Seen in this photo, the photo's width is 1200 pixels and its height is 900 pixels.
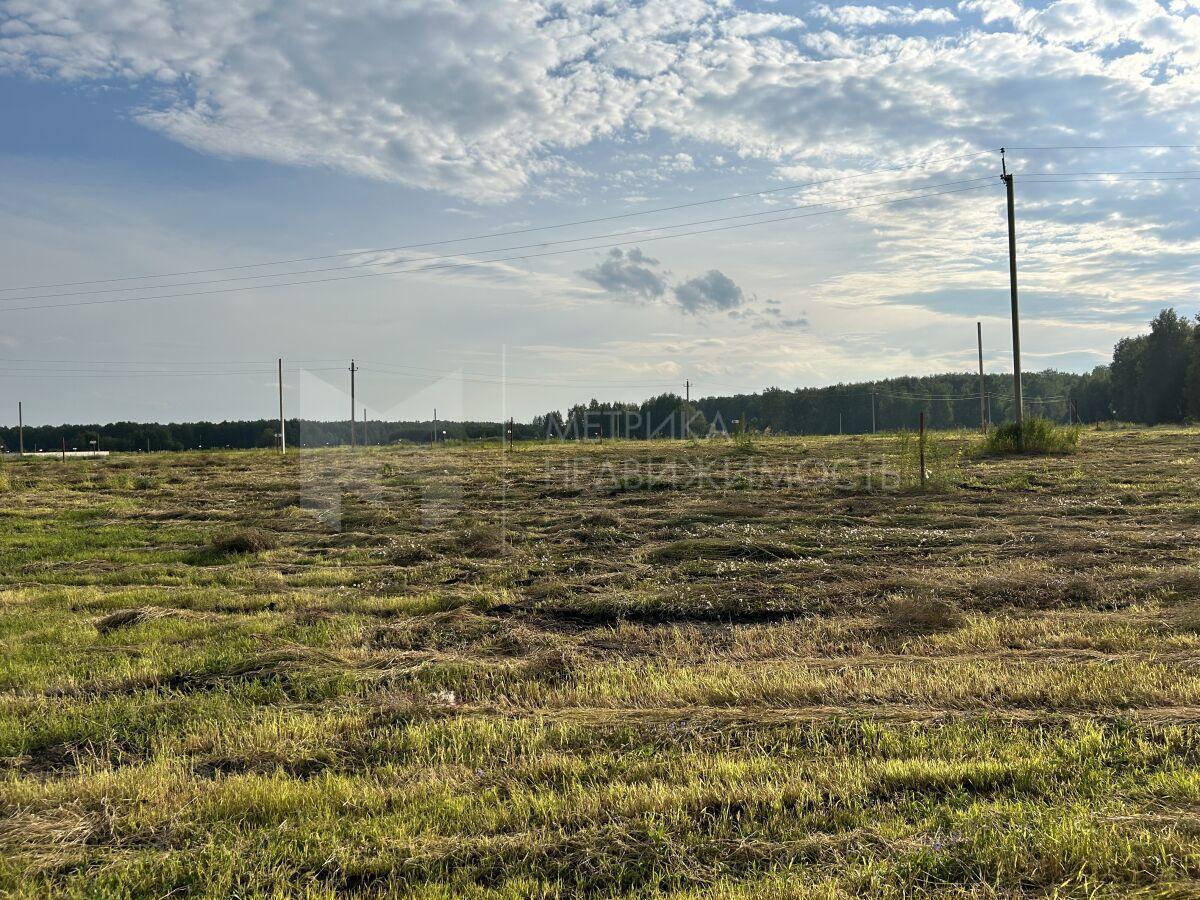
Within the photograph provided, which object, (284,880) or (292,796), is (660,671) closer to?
(292,796)

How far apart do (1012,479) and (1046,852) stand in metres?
20.4

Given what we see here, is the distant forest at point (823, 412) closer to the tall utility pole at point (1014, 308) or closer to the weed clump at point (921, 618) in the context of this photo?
the tall utility pole at point (1014, 308)

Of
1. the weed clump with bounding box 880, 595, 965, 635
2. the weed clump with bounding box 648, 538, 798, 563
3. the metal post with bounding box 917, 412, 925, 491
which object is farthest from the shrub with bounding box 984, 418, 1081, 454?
the weed clump with bounding box 880, 595, 965, 635

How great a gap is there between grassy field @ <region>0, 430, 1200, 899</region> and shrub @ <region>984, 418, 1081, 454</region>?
54.5 feet

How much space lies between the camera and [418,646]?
8.16 m

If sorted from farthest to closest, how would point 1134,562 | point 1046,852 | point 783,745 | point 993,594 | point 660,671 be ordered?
point 1134,562, point 993,594, point 660,671, point 783,745, point 1046,852

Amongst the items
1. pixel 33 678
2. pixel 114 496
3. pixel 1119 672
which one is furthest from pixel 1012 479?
pixel 114 496

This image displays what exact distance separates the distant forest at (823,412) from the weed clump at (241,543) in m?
24.3

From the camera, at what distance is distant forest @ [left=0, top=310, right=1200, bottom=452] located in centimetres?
6956

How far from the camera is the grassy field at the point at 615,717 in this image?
12.5ft

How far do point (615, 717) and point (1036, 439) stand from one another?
2902 cm

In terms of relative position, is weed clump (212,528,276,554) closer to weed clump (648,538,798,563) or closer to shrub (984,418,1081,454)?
weed clump (648,538,798,563)

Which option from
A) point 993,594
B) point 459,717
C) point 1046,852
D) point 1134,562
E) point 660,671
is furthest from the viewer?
point 1134,562

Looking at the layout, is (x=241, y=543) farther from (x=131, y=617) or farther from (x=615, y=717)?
(x=615, y=717)
